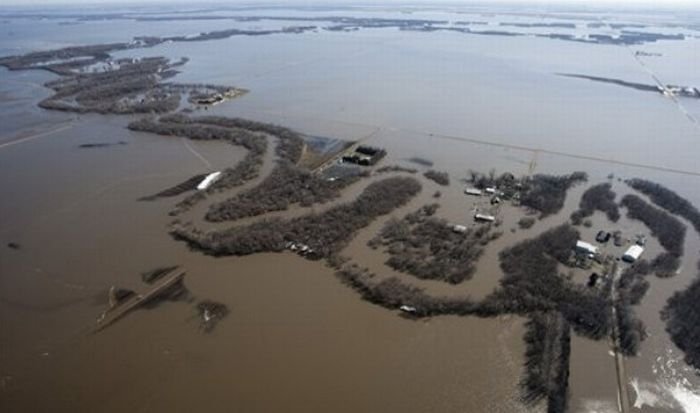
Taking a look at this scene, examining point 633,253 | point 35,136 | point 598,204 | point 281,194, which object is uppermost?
point 598,204

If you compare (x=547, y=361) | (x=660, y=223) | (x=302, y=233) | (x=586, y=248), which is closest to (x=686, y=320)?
(x=586, y=248)

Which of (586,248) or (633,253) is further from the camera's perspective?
(586,248)

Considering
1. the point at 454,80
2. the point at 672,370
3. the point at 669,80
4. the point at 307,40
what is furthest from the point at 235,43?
the point at 672,370

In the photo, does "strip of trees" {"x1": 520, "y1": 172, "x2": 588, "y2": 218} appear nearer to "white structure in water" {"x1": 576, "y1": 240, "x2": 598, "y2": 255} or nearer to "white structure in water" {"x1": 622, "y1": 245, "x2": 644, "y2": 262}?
"white structure in water" {"x1": 576, "y1": 240, "x2": 598, "y2": 255}

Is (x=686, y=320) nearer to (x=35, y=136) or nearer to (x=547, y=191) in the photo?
(x=547, y=191)

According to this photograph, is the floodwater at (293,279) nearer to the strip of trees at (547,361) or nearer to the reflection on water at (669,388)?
the reflection on water at (669,388)

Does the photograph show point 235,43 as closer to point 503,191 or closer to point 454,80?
point 454,80

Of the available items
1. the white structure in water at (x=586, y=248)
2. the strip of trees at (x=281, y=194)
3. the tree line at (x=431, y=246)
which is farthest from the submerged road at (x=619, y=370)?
the strip of trees at (x=281, y=194)
